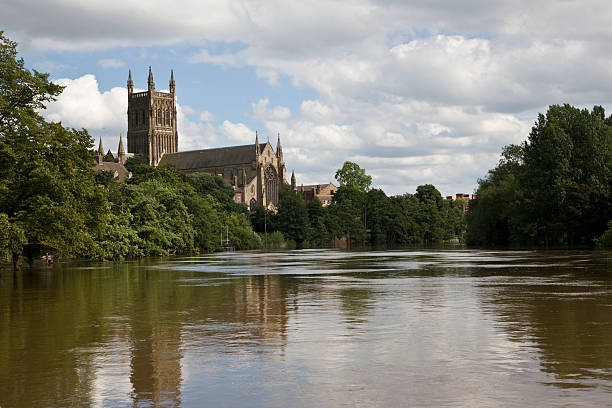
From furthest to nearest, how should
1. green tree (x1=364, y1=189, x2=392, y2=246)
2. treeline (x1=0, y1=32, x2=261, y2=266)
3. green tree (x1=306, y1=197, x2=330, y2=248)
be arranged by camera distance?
green tree (x1=364, y1=189, x2=392, y2=246)
green tree (x1=306, y1=197, x2=330, y2=248)
treeline (x1=0, y1=32, x2=261, y2=266)

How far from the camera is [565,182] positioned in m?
81.2

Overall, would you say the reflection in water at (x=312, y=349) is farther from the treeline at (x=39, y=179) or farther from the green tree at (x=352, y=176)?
the green tree at (x=352, y=176)

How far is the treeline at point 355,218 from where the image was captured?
159 meters

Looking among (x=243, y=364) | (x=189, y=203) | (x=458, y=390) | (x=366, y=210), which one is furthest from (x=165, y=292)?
(x=366, y=210)

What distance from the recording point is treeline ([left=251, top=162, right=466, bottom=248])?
521ft

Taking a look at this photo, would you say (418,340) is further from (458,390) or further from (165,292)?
(165,292)

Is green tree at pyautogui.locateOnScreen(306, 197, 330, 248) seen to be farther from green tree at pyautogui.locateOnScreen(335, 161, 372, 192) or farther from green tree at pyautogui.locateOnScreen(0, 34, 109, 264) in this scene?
green tree at pyautogui.locateOnScreen(0, 34, 109, 264)

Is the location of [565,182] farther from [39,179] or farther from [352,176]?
[352,176]

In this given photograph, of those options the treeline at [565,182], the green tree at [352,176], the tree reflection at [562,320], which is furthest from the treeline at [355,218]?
the tree reflection at [562,320]

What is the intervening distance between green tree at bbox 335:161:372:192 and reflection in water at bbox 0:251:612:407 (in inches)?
6587

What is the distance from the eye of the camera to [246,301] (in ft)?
75.1

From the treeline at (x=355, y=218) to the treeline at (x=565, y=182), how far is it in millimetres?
72597

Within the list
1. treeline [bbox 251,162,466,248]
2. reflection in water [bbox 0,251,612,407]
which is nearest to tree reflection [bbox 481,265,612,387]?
reflection in water [bbox 0,251,612,407]

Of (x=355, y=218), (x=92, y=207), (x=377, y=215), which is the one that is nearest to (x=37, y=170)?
(x=92, y=207)
